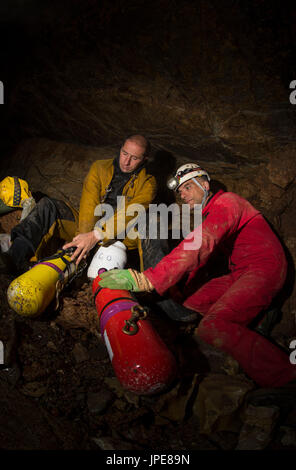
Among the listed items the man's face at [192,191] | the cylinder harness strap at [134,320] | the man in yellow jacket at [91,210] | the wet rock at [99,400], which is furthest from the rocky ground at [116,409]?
the man's face at [192,191]

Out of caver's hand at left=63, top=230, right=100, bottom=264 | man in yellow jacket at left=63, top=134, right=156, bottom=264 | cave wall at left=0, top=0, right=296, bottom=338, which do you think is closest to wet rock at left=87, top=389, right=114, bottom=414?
caver's hand at left=63, top=230, right=100, bottom=264

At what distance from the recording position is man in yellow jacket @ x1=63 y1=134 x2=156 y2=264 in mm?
3391

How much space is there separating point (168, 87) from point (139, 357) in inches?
143

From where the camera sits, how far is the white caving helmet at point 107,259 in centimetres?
304

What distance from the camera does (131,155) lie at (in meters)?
3.41

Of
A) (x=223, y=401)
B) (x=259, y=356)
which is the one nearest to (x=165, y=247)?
(x=259, y=356)

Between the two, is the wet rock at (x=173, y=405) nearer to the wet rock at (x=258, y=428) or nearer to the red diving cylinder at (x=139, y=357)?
the red diving cylinder at (x=139, y=357)

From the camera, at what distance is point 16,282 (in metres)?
2.43

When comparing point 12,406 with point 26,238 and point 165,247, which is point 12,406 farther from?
point 165,247

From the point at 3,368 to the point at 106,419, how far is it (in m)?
0.91

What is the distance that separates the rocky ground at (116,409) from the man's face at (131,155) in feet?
7.64

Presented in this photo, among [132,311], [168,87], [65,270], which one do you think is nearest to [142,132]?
[168,87]

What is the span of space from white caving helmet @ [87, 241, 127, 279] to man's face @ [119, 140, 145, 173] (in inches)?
43.8

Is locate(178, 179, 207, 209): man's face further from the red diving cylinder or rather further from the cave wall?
the red diving cylinder
